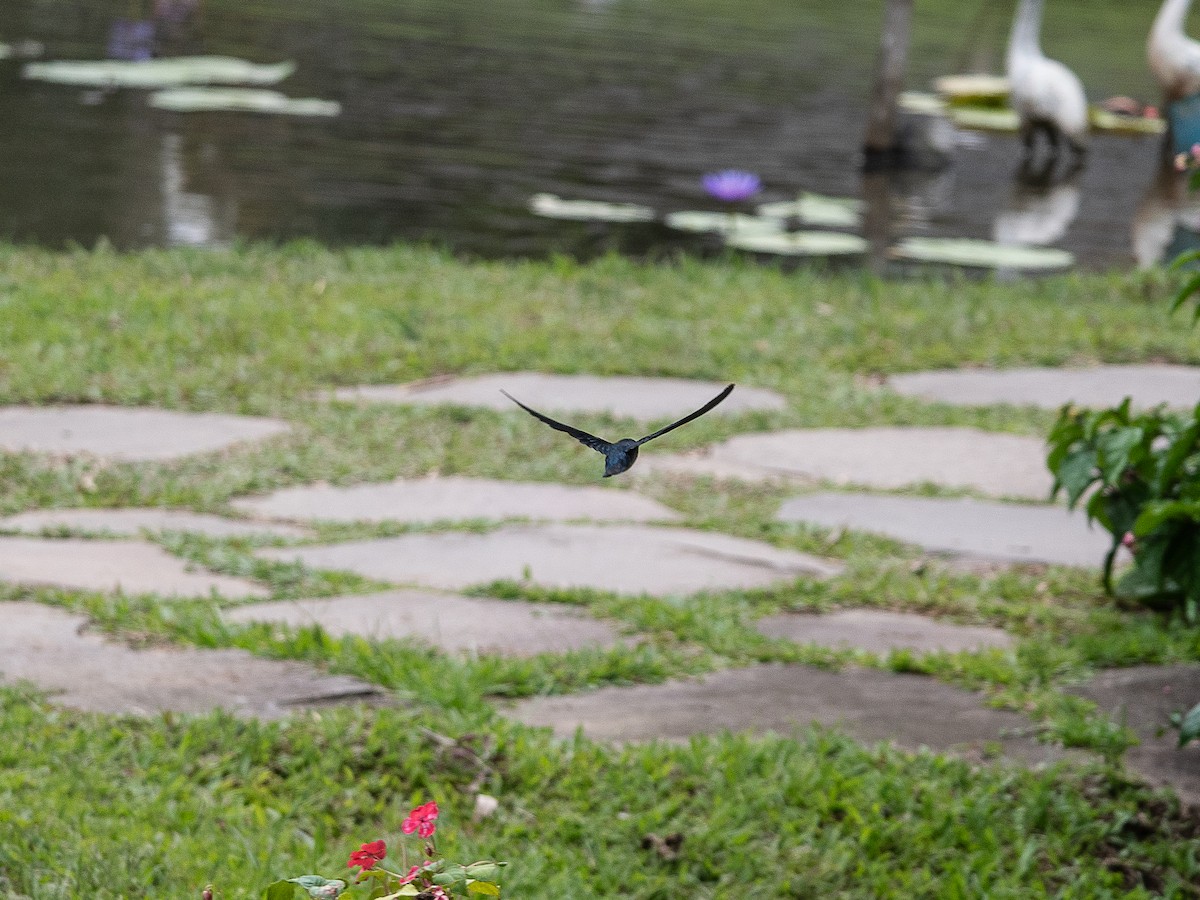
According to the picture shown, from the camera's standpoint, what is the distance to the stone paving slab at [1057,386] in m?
4.96

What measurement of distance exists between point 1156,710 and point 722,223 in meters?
Answer: 5.66

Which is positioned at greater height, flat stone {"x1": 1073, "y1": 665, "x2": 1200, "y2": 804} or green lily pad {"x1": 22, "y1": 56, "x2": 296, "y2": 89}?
green lily pad {"x1": 22, "y1": 56, "x2": 296, "y2": 89}

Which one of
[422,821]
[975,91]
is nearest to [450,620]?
[422,821]

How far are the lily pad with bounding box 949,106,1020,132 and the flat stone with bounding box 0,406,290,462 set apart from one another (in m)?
10.1

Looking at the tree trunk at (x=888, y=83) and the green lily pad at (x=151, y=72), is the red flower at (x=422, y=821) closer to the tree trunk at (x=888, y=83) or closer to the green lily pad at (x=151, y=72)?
the tree trunk at (x=888, y=83)

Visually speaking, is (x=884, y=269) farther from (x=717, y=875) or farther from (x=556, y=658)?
(x=717, y=875)

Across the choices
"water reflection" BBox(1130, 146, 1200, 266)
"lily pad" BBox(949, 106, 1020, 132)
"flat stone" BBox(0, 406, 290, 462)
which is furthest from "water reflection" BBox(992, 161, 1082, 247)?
"flat stone" BBox(0, 406, 290, 462)

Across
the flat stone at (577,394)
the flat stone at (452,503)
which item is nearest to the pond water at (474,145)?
the flat stone at (577,394)

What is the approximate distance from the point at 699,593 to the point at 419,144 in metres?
7.67

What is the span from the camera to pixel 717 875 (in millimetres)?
2449

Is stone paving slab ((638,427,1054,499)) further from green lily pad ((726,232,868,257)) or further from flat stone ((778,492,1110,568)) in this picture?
green lily pad ((726,232,868,257))

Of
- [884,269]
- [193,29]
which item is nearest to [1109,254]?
[884,269]

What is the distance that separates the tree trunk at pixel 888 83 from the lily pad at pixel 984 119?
8.99ft

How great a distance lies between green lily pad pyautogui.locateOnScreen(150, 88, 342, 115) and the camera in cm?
1077
